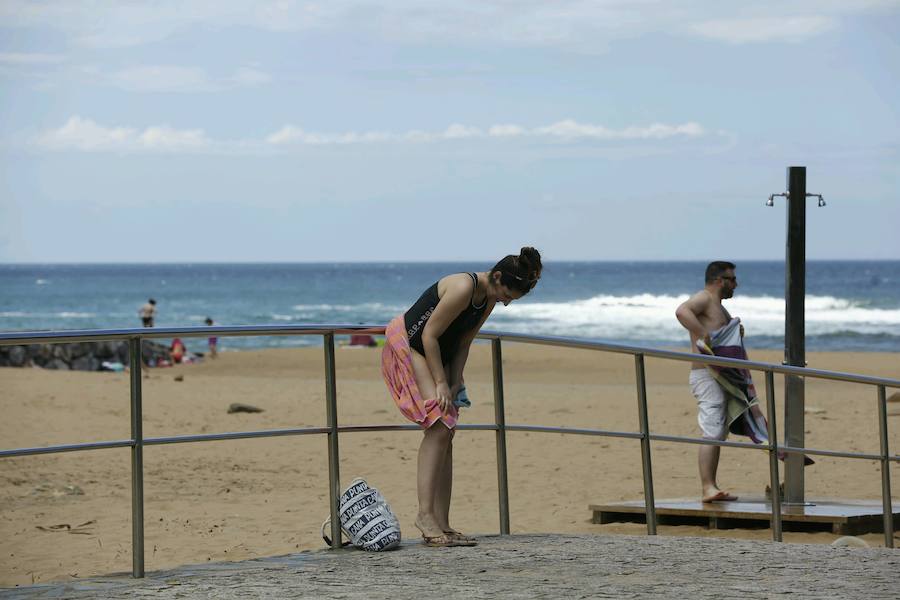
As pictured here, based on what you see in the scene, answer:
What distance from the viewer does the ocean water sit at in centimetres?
4591

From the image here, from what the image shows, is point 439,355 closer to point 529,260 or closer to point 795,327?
point 529,260

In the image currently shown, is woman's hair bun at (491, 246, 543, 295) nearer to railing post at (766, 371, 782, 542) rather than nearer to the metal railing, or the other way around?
the metal railing

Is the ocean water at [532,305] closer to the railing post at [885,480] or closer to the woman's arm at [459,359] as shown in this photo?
the railing post at [885,480]

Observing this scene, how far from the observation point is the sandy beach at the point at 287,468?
8.63 metres

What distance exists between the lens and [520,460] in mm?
12516

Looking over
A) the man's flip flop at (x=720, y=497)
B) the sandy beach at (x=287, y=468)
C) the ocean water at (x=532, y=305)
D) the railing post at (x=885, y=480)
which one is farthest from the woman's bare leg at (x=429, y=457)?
the ocean water at (x=532, y=305)

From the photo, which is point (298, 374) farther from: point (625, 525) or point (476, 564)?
point (476, 564)

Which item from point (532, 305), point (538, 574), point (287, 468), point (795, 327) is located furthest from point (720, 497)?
point (532, 305)

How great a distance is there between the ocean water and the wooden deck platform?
22.7m

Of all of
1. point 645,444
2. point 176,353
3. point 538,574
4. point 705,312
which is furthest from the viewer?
point 176,353

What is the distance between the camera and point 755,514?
26.1 feet

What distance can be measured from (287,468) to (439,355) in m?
6.72

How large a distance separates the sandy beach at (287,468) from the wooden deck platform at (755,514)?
88 mm

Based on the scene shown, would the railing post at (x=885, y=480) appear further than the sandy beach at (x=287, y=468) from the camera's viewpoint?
No
